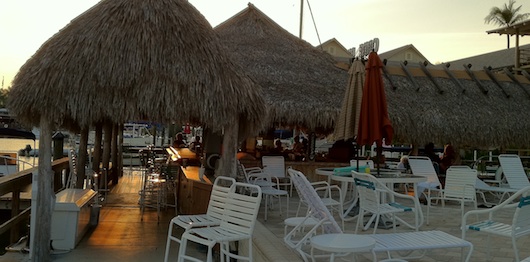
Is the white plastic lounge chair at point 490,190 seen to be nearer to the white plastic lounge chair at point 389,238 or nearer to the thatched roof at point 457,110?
the thatched roof at point 457,110

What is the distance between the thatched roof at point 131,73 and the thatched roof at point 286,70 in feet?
13.1

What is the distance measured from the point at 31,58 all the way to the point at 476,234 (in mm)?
5536

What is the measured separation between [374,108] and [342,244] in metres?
3.31

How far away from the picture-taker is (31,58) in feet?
17.7

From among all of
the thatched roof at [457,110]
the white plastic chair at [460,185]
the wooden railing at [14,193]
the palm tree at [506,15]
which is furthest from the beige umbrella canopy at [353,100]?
the palm tree at [506,15]

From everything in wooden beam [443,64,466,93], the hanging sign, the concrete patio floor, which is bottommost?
the concrete patio floor

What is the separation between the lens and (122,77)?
504cm

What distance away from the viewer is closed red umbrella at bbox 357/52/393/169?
20.2 ft

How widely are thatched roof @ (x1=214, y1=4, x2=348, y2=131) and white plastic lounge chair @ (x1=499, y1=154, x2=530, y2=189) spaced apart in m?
3.46

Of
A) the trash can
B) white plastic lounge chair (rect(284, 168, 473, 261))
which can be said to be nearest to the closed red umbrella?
white plastic lounge chair (rect(284, 168, 473, 261))

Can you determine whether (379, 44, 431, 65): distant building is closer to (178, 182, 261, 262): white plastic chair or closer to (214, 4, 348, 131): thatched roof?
(214, 4, 348, 131): thatched roof

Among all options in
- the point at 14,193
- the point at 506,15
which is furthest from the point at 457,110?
the point at 506,15

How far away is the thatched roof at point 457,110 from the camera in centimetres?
1116

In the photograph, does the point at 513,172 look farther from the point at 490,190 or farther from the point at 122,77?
the point at 122,77
